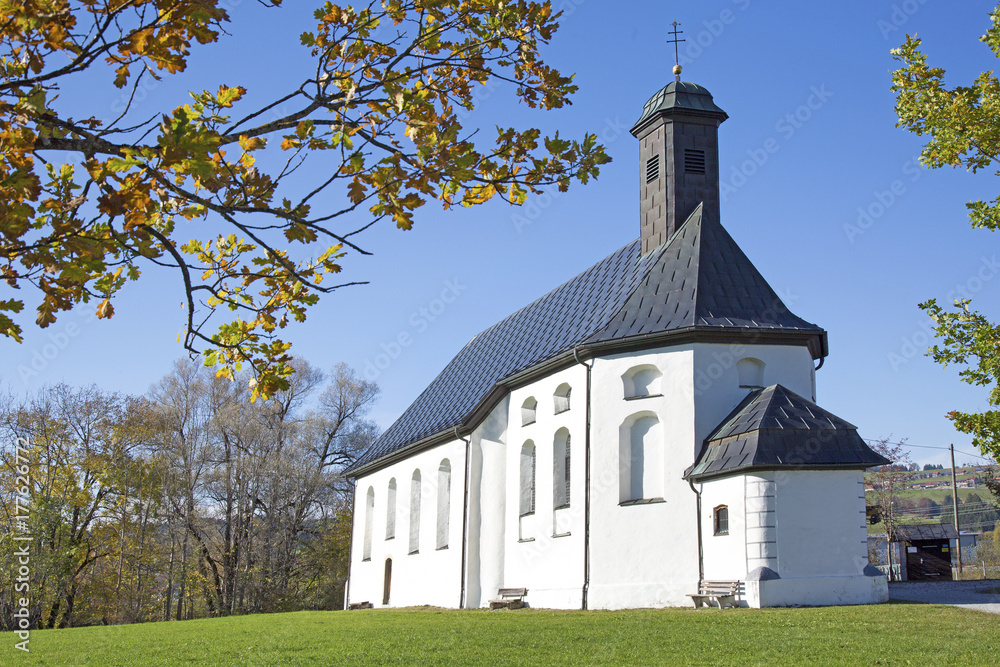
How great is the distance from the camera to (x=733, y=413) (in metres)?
19.1

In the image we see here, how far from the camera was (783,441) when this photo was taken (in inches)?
673

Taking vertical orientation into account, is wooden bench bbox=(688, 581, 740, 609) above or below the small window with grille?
below

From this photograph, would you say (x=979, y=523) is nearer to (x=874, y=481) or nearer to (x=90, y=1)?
(x=874, y=481)

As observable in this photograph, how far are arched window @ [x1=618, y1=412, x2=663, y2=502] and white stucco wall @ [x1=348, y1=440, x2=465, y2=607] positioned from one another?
7.07m

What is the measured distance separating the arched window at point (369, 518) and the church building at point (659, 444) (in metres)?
5.55

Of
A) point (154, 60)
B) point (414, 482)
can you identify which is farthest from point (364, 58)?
point (414, 482)

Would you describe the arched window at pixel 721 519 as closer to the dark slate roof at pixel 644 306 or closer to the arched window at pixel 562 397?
the dark slate roof at pixel 644 306

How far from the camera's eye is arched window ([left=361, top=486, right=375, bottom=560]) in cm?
3416

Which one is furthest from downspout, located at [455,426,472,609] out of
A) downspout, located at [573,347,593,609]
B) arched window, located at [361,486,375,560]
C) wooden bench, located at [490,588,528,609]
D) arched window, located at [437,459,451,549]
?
arched window, located at [361,486,375,560]

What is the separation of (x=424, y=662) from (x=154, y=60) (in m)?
7.61

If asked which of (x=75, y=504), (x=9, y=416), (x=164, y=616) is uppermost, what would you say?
(x=9, y=416)

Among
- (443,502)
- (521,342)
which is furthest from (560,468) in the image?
(443,502)

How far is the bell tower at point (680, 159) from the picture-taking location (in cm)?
2341

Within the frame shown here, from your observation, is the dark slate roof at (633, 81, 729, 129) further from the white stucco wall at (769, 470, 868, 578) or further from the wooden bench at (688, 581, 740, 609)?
the wooden bench at (688, 581, 740, 609)
